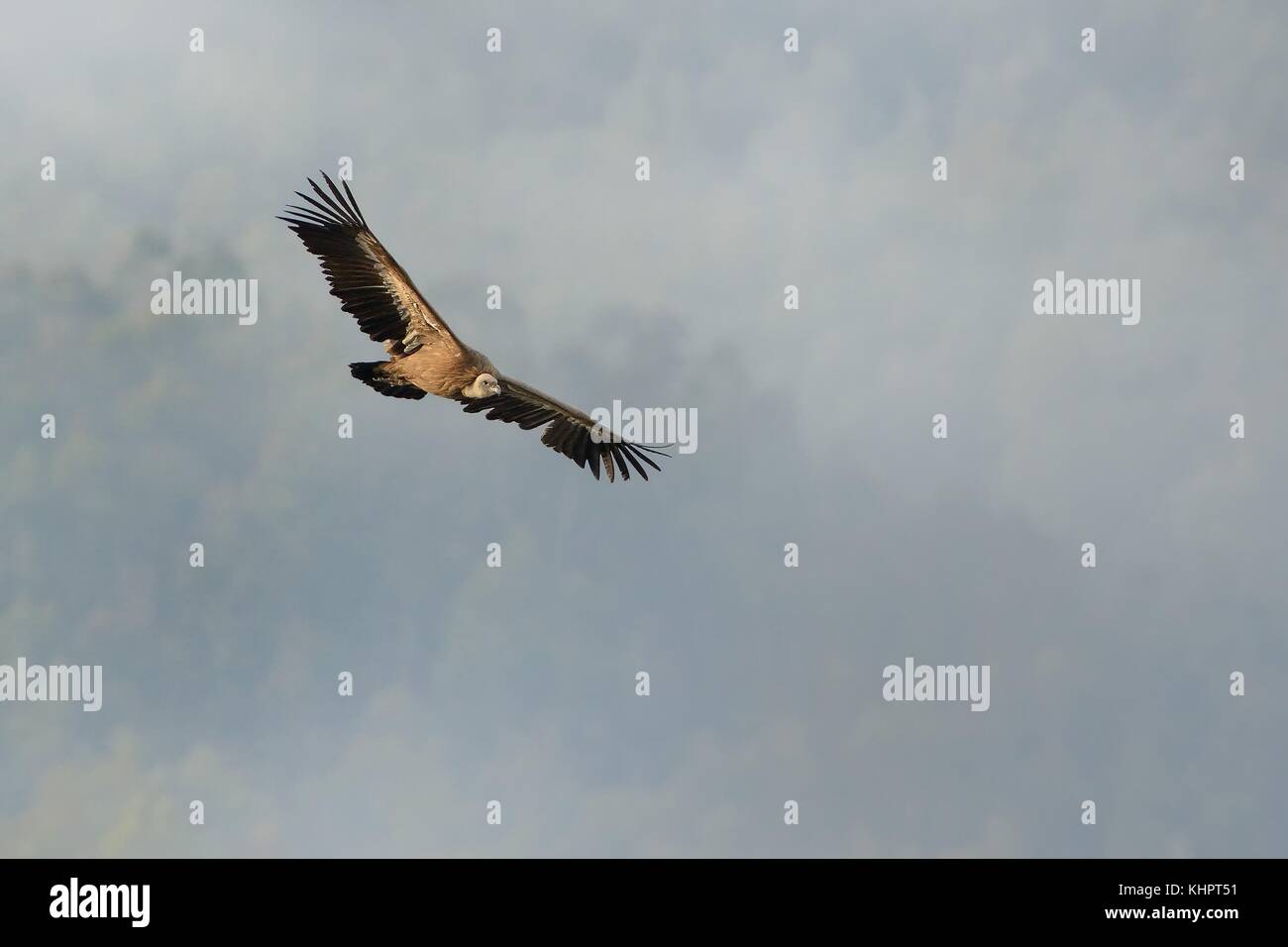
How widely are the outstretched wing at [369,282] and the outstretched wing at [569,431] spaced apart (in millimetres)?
2224

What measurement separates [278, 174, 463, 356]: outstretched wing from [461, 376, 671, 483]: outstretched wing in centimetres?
A: 222

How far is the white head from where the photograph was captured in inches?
1224

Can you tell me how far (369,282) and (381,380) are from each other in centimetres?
168

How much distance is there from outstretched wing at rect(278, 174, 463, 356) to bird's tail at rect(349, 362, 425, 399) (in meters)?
0.45

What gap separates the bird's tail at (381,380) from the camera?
30.9m

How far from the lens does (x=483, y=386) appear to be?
31.1 meters

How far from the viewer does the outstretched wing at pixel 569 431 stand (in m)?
32.8

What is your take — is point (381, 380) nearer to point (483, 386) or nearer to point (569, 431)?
point (483, 386)

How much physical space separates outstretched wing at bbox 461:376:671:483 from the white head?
119 cm

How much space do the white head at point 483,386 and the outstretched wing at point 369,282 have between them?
662 millimetres

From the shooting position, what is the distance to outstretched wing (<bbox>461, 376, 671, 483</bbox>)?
32.8 metres

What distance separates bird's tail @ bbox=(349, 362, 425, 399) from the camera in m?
30.9

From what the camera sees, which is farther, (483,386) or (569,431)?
(569,431)
